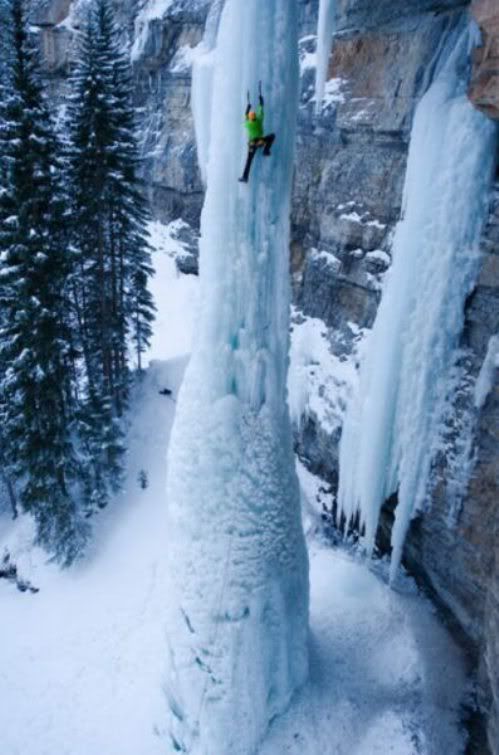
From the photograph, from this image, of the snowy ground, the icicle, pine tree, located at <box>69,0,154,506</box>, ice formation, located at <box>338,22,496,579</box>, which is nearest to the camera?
the snowy ground

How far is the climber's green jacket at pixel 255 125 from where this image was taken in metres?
6.16

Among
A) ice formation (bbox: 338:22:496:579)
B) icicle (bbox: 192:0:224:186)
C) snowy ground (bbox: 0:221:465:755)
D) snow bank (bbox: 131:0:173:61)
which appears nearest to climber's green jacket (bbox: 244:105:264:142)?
icicle (bbox: 192:0:224:186)

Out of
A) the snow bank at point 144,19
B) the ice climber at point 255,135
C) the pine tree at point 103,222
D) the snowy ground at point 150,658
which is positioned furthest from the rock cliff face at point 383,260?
the snow bank at point 144,19

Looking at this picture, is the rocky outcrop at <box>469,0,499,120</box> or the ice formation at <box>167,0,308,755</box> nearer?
the ice formation at <box>167,0,308,755</box>

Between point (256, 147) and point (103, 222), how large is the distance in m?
9.57

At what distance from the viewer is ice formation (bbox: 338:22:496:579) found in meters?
8.51

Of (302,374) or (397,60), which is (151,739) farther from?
(397,60)

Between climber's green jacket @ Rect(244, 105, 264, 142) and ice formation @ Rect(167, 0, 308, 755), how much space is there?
0.53ft

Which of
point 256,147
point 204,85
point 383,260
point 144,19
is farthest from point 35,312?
point 144,19

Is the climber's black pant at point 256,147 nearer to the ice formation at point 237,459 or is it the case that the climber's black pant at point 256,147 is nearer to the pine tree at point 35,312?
the ice formation at point 237,459

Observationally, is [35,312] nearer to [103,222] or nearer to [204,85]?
[103,222]

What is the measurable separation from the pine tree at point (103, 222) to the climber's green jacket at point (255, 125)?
827 centimetres

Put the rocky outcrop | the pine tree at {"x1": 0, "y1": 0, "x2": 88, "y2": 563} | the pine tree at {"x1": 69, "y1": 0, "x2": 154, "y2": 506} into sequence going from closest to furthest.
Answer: the rocky outcrop, the pine tree at {"x1": 0, "y1": 0, "x2": 88, "y2": 563}, the pine tree at {"x1": 69, "y1": 0, "x2": 154, "y2": 506}

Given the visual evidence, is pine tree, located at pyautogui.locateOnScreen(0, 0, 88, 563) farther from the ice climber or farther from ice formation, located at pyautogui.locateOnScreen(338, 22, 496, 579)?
ice formation, located at pyautogui.locateOnScreen(338, 22, 496, 579)
